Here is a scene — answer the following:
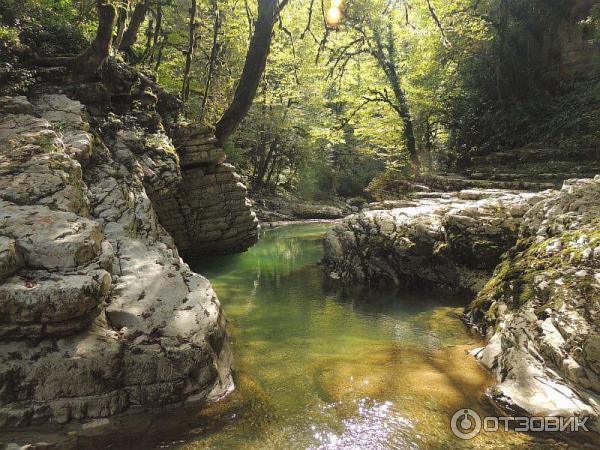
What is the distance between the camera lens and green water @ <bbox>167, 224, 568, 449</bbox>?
3.14 m

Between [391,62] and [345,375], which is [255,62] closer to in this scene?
[345,375]

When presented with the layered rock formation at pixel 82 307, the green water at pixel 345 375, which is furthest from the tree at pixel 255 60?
the green water at pixel 345 375

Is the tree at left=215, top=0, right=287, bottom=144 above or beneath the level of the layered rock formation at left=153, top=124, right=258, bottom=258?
above

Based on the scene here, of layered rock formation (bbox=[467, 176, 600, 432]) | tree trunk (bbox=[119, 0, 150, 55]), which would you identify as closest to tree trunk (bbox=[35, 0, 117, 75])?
tree trunk (bbox=[119, 0, 150, 55])

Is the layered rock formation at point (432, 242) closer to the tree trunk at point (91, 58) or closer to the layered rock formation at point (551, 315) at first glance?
the layered rock formation at point (551, 315)

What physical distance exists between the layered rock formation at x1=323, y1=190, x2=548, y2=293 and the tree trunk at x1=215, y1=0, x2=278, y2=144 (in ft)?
12.9

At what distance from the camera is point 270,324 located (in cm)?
617

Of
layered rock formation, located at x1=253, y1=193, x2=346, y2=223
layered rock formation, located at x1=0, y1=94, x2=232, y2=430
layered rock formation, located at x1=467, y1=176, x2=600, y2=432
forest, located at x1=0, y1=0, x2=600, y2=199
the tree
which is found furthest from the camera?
layered rock formation, located at x1=253, y1=193, x2=346, y2=223

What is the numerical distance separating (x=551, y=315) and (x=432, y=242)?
430cm

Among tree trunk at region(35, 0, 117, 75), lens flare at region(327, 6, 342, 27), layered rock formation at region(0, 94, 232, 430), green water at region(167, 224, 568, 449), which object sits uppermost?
lens flare at region(327, 6, 342, 27)

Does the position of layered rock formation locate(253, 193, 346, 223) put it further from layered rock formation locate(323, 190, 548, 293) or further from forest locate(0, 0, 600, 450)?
layered rock formation locate(323, 190, 548, 293)

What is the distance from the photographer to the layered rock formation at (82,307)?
10.1 feet

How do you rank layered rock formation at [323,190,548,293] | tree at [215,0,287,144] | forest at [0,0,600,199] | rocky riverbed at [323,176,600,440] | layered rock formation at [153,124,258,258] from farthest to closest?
1. layered rock formation at [153,124,258,258]
2. forest at [0,0,600,199]
3. tree at [215,0,287,144]
4. layered rock formation at [323,190,548,293]
5. rocky riverbed at [323,176,600,440]

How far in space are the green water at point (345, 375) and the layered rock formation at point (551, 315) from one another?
1.20 ft
